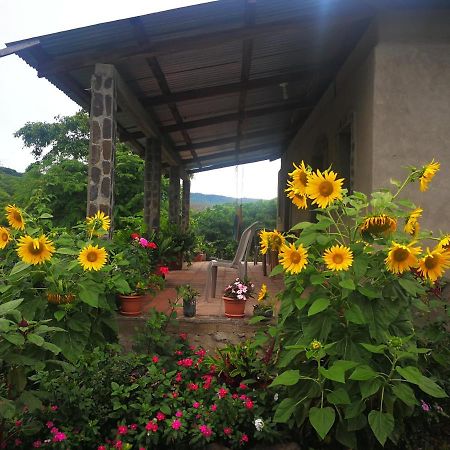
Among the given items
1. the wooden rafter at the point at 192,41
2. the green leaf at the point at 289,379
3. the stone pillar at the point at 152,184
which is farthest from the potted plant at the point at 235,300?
the stone pillar at the point at 152,184

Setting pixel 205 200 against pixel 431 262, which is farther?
pixel 205 200

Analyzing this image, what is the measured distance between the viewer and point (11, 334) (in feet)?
5.54

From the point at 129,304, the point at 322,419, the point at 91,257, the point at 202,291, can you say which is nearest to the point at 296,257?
the point at 322,419

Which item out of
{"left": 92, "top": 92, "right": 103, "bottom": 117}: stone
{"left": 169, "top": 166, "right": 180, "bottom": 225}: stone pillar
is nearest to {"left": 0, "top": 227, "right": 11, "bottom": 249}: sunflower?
{"left": 92, "top": 92, "right": 103, "bottom": 117}: stone

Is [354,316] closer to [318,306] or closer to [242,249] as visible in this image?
[318,306]

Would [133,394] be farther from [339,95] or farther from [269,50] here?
[339,95]

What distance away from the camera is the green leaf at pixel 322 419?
1.81 metres

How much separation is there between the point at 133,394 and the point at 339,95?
4372 mm

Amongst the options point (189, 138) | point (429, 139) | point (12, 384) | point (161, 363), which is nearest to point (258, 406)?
point (161, 363)

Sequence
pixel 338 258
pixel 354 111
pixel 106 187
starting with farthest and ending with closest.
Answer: pixel 354 111 < pixel 106 187 < pixel 338 258

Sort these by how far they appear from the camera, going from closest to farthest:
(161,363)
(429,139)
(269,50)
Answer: (161,363) < (429,139) < (269,50)

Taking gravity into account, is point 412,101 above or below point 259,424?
above

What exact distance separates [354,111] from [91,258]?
3430 mm

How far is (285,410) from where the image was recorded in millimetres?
2018
